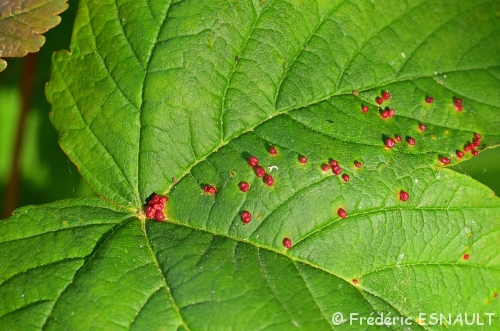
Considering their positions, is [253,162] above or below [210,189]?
above

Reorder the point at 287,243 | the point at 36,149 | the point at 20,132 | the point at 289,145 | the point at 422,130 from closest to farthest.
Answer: the point at 287,243 < the point at 289,145 < the point at 422,130 < the point at 20,132 < the point at 36,149

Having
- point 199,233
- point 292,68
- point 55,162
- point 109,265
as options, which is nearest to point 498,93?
point 292,68

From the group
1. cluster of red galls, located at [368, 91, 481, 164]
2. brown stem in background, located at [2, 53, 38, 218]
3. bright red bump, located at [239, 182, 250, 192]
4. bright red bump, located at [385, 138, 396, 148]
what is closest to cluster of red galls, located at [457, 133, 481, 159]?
cluster of red galls, located at [368, 91, 481, 164]

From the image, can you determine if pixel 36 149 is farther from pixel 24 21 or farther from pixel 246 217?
pixel 246 217

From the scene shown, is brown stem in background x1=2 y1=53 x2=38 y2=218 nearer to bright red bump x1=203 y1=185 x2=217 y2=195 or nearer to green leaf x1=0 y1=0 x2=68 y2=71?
green leaf x1=0 y1=0 x2=68 y2=71

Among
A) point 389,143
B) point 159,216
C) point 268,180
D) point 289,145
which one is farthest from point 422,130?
point 159,216

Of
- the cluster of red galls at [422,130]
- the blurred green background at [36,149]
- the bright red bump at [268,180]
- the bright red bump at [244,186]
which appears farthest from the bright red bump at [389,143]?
the blurred green background at [36,149]
